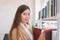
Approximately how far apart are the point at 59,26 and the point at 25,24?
45cm

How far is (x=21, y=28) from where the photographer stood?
84 centimetres

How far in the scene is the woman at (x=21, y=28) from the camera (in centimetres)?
82

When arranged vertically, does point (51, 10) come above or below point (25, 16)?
above

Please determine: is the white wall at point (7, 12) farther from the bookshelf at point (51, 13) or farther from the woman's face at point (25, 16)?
the woman's face at point (25, 16)

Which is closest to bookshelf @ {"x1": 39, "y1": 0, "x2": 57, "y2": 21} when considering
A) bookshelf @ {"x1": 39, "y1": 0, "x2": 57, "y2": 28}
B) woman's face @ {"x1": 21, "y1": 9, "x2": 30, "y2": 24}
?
bookshelf @ {"x1": 39, "y1": 0, "x2": 57, "y2": 28}

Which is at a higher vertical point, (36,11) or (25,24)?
(36,11)

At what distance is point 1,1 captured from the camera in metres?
3.52

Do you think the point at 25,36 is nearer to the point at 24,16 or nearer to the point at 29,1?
the point at 24,16

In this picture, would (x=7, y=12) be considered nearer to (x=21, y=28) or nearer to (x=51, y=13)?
(x=51, y=13)

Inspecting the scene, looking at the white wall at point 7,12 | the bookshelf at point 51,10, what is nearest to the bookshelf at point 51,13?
the bookshelf at point 51,10

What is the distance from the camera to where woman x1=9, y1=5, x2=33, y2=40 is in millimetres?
824

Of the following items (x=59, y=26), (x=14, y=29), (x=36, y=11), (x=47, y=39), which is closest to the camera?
(x=59, y=26)

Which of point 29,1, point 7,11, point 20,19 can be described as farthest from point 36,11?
point 20,19

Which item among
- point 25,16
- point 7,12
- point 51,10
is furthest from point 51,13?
point 7,12
